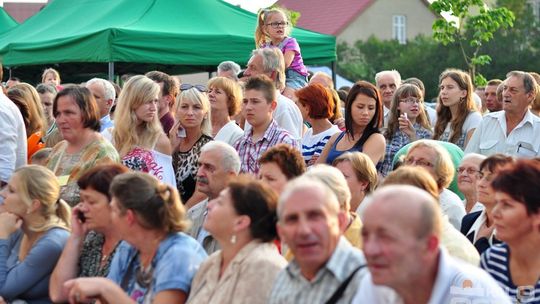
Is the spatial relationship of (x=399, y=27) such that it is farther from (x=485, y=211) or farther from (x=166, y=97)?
(x=485, y=211)

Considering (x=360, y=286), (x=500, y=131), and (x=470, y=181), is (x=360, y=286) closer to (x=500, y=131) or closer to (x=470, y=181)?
(x=470, y=181)

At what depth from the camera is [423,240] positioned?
3.78 m

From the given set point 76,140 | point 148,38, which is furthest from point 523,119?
point 148,38

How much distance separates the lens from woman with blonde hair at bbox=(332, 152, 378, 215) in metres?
6.53

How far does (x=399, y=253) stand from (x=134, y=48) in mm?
9360

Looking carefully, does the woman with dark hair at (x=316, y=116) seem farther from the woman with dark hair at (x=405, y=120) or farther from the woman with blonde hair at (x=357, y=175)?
the woman with blonde hair at (x=357, y=175)

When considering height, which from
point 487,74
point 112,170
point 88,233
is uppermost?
point 112,170

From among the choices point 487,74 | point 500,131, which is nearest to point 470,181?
point 500,131

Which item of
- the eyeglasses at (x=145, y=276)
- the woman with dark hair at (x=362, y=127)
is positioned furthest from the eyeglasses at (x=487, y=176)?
the eyeglasses at (x=145, y=276)

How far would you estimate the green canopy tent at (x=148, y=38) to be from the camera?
41.8ft

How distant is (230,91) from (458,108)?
2.33 metres

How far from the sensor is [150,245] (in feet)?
17.8

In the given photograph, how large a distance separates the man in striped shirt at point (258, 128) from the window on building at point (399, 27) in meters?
55.4

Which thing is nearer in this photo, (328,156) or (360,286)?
(360,286)
